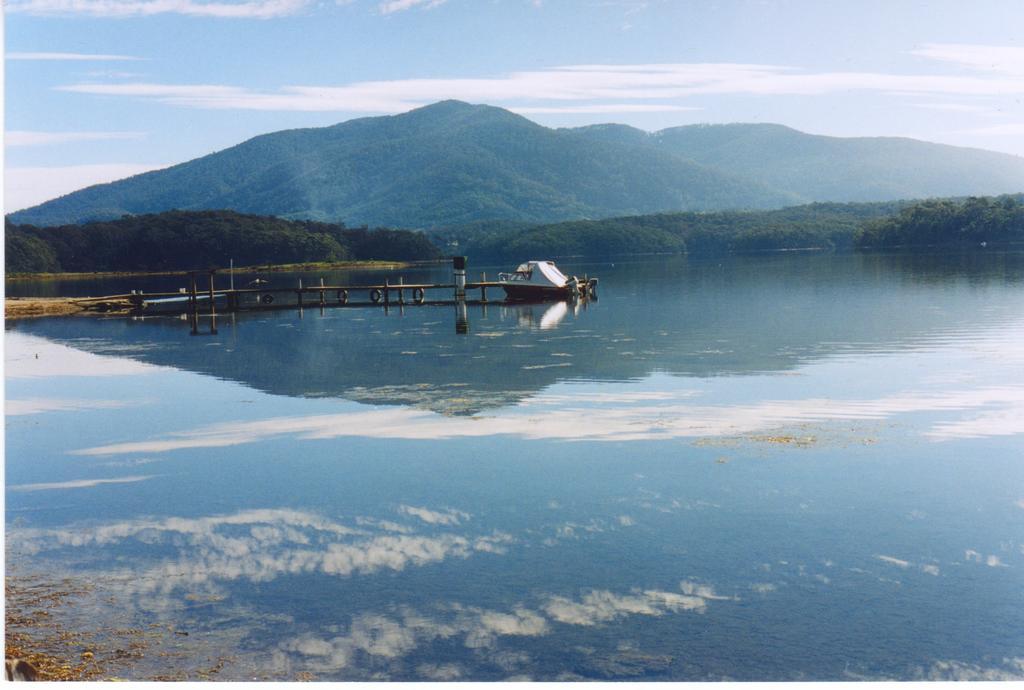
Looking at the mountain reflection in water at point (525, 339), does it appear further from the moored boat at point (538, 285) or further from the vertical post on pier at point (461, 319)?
the moored boat at point (538, 285)

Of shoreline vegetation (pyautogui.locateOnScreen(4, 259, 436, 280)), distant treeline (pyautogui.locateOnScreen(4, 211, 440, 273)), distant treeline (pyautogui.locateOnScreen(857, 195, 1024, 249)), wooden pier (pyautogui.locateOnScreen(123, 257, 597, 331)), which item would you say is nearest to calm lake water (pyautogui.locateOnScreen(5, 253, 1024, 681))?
wooden pier (pyautogui.locateOnScreen(123, 257, 597, 331))

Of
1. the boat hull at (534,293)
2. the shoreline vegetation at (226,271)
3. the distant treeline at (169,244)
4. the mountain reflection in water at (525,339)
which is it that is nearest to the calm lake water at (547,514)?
the mountain reflection in water at (525,339)

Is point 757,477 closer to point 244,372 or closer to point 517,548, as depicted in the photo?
point 517,548

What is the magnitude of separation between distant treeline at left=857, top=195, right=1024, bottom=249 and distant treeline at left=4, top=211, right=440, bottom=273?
104m

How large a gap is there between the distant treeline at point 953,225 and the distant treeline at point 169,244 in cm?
10433

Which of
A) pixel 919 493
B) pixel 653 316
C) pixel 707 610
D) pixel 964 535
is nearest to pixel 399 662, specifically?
pixel 707 610

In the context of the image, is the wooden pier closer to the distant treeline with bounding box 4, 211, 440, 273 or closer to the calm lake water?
the calm lake water

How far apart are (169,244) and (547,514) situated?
167 meters

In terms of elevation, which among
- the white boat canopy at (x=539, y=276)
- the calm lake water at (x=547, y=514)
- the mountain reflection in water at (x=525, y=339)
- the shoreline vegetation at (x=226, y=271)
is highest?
the shoreline vegetation at (x=226, y=271)

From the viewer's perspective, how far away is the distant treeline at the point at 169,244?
15988 cm

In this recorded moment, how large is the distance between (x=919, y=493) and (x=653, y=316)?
39.7 meters

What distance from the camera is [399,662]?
10617 millimetres

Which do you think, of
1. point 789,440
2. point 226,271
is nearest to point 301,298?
point 789,440

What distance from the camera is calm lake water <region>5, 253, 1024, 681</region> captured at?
10.9 metres
